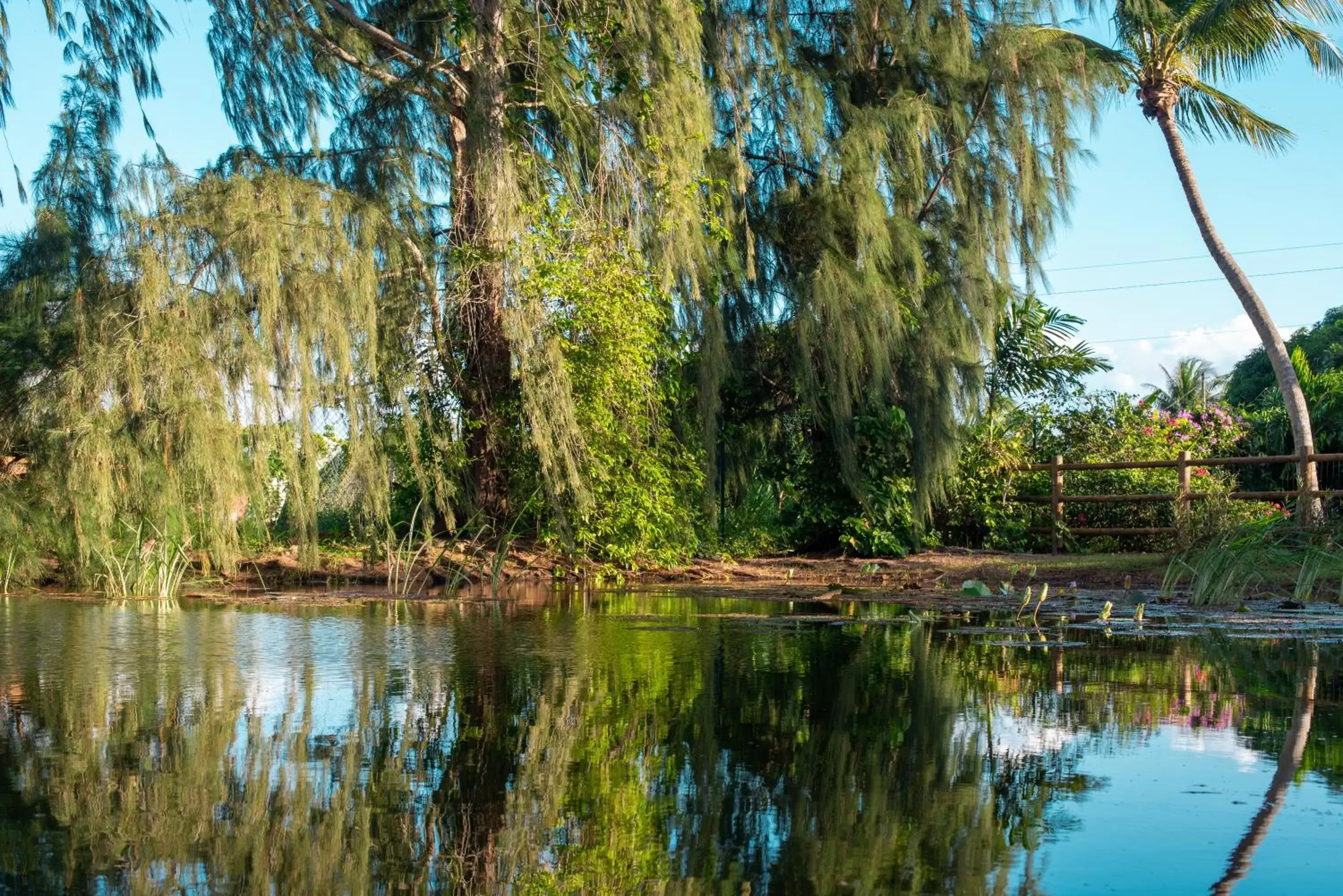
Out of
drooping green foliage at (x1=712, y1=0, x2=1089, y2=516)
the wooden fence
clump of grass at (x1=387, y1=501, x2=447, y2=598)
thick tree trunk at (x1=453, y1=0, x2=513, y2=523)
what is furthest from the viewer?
the wooden fence

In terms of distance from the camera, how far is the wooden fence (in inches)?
601

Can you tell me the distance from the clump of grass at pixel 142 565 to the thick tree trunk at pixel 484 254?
3.08m

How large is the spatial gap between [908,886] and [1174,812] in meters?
0.93

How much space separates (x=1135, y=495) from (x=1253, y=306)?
2.75m

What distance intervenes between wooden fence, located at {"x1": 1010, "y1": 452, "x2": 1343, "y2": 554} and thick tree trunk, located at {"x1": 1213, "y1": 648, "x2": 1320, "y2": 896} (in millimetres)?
10867

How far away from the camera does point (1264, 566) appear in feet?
32.7

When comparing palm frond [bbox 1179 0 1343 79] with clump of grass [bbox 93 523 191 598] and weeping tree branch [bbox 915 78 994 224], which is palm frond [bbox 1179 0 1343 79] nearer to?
weeping tree branch [bbox 915 78 994 224]

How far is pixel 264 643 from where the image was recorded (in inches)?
255

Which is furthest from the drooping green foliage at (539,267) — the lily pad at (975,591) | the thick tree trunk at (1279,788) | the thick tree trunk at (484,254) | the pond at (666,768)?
the thick tree trunk at (1279,788)

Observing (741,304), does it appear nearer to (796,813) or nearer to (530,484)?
(530,484)

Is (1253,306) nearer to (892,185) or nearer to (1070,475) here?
(1070,475)

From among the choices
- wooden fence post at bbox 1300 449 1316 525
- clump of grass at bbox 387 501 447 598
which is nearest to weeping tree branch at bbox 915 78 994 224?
wooden fence post at bbox 1300 449 1316 525

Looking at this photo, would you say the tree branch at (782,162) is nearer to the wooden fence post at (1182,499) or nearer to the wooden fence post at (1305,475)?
the wooden fence post at (1182,499)

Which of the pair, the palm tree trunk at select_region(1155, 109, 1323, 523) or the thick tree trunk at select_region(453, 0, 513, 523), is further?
the palm tree trunk at select_region(1155, 109, 1323, 523)
